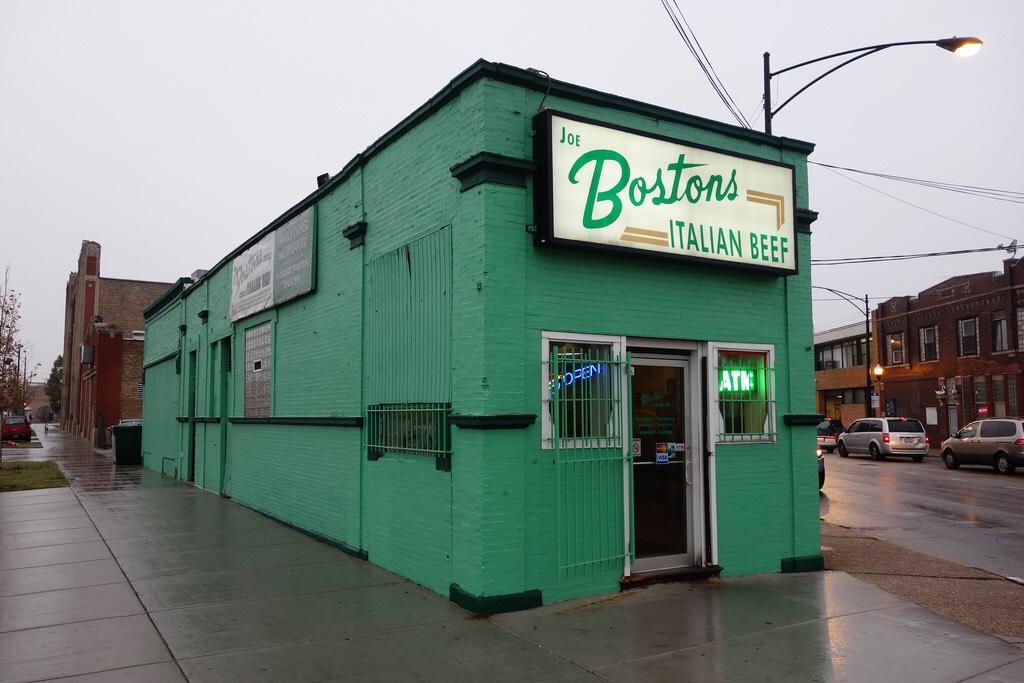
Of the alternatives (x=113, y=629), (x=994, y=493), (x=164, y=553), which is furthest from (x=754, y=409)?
(x=994, y=493)

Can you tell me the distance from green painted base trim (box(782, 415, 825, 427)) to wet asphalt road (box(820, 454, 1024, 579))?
9.03 feet

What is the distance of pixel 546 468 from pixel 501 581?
1.10m

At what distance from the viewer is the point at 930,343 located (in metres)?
40.4

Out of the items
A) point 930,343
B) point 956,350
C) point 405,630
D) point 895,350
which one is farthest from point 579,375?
point 895,350

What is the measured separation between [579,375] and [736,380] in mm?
2224

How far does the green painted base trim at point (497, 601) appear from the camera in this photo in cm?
664

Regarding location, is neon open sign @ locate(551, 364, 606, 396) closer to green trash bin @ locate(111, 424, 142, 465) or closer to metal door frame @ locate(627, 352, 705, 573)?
metal door frame @ locate(627, 352, 705, 573)

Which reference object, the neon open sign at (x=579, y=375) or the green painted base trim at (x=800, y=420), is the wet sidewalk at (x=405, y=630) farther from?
the neon open sign at (x=579, y=375)

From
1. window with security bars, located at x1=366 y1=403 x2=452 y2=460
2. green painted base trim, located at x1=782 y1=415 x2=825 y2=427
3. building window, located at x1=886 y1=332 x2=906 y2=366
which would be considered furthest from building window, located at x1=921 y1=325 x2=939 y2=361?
window with security bars, located at x1=366 y1=403 x2=452 y2=460

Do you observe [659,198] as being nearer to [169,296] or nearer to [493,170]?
[493,170]

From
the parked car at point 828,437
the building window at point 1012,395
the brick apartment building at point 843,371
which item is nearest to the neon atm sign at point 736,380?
the parked car at point 828,437

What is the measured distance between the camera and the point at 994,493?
1769 cm

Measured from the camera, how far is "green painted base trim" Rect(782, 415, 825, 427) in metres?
8.80

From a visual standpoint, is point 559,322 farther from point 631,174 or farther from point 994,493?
point 994,493
